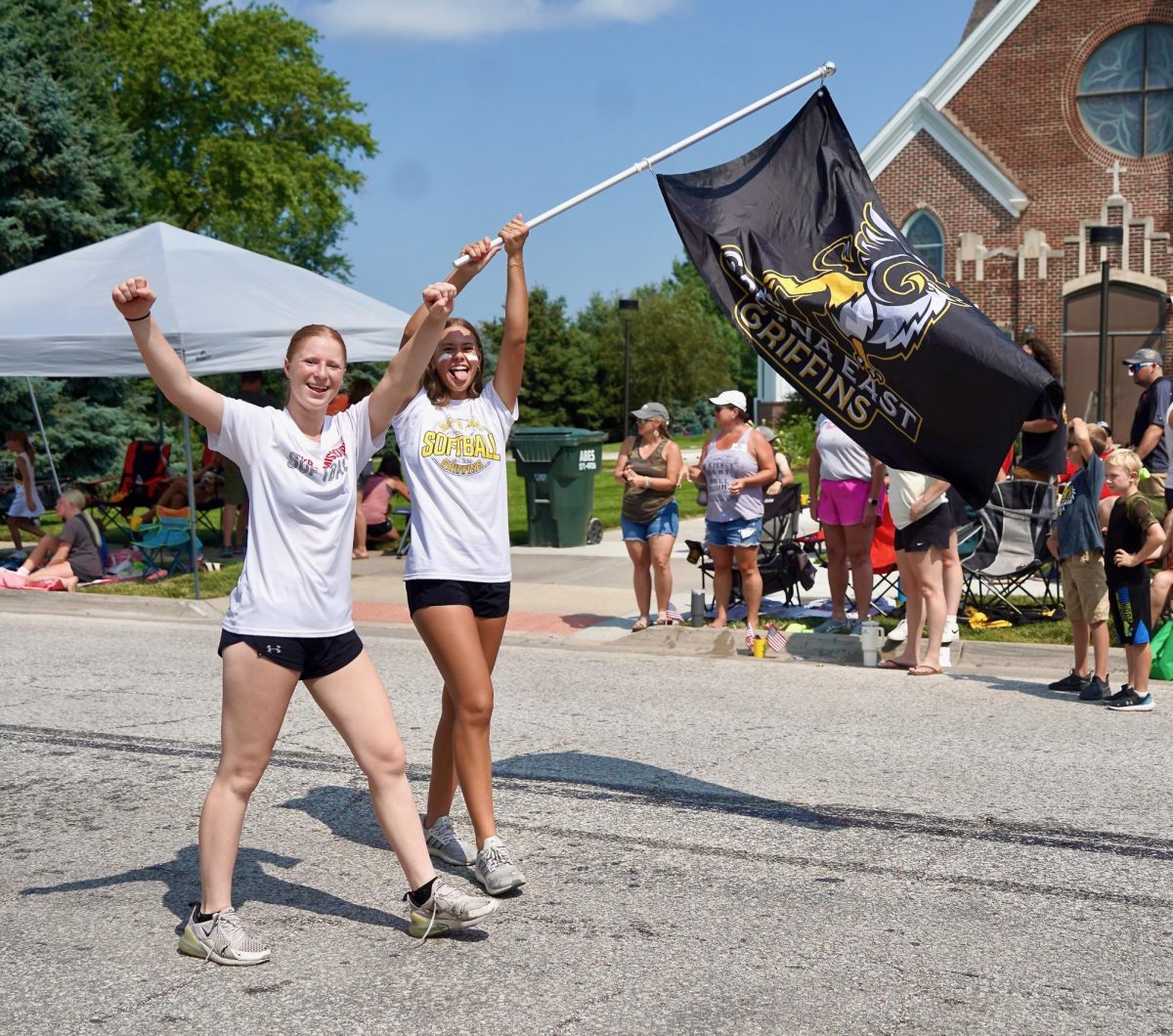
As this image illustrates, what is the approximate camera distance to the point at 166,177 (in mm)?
43844

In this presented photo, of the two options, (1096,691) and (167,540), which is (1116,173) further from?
(1096,691)

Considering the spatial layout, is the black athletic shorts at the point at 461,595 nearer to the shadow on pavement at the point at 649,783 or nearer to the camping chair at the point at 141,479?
the shadow on pavement at the point at 649,783

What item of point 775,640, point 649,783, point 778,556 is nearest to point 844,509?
point 775,640

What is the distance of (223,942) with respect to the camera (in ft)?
14.9

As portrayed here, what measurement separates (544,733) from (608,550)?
30.2 feet

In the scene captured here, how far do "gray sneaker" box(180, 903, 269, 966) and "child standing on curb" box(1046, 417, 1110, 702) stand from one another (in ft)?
19.5

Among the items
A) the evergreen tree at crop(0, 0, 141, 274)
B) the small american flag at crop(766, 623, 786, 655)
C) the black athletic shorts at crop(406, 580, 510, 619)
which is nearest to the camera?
the black athletic shorts at crop(406, 580, 510, 619)

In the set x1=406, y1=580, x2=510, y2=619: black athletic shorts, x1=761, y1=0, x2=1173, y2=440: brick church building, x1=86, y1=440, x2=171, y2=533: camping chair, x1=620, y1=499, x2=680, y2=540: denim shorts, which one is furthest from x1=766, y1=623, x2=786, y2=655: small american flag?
x1=761, y1=0, x2=1173, y2=440: brick church building

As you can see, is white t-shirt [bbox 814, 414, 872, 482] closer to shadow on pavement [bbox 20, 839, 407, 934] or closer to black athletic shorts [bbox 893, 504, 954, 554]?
black athletic shorts [bbox 893, 504, 954, 554]

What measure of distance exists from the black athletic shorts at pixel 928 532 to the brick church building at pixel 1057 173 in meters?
23.9

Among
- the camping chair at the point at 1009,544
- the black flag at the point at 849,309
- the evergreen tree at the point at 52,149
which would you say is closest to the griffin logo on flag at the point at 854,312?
the black flag at the point at 849,309

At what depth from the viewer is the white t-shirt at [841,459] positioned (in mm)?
10914

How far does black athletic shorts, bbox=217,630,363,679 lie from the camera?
14.9ft

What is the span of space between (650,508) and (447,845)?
6.03 metres
